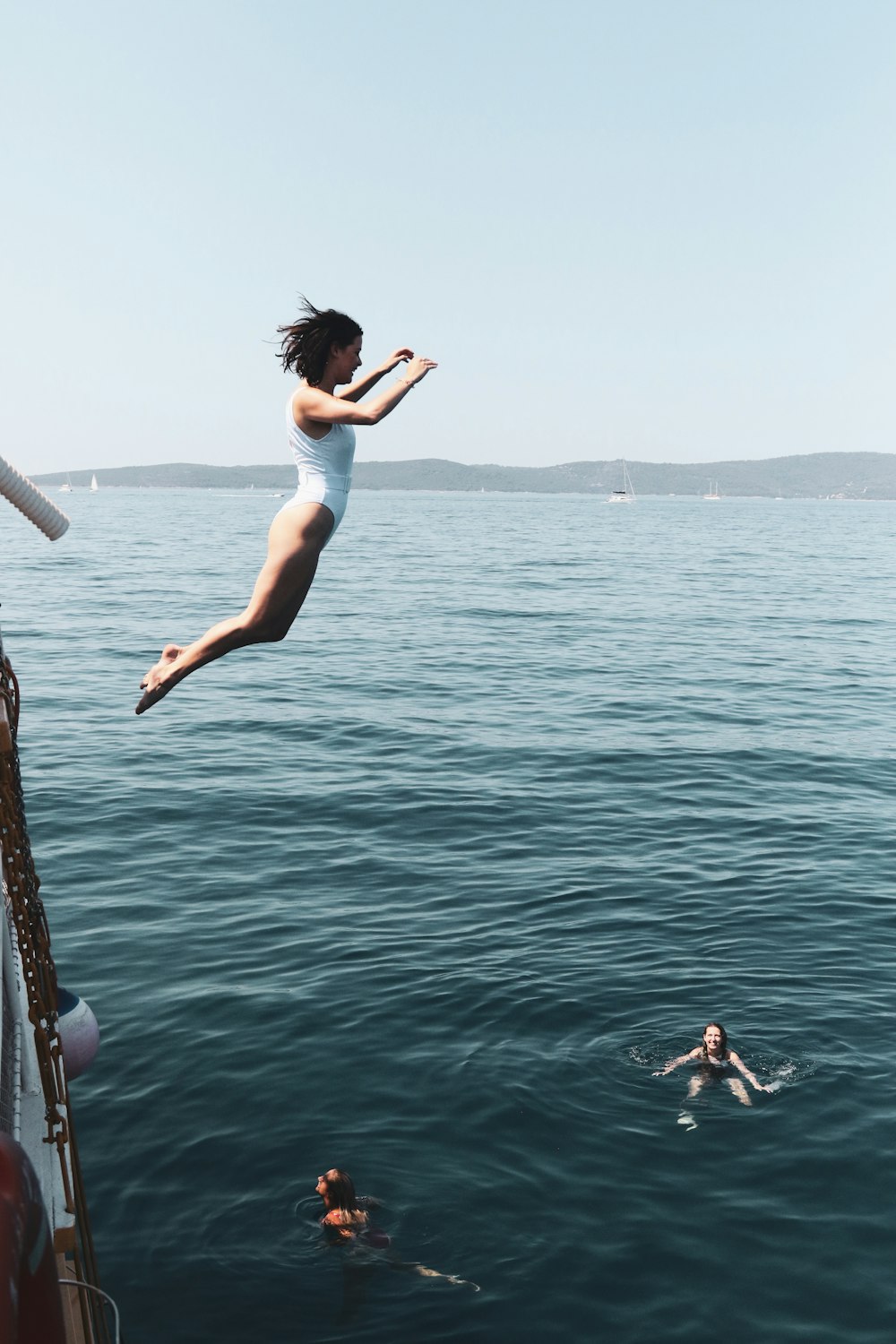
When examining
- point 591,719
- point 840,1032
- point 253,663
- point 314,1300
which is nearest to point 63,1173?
point 314,1300

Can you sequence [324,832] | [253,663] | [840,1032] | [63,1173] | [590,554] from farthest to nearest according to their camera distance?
[590,554] → [253,663] → [324,832] → [840,1032] → [63,1173]

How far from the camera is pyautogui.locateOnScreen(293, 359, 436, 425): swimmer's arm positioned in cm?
706

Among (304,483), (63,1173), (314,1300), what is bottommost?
(314,1300)

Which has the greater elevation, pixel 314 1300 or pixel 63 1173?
pixel 63 1173

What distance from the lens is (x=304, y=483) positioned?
7.69m

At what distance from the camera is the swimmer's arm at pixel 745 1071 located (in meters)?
15.3

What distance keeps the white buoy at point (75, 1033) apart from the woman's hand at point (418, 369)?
6.81 m

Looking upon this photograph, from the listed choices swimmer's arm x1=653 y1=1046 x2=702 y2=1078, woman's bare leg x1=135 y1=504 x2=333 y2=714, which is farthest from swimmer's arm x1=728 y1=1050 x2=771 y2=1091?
woman's bare leg x1=135 y1=504 x2=333 y2=714

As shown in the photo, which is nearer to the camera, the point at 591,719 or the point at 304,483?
the point at 304,483

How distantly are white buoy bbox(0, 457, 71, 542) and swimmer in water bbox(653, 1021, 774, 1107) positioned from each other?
1066 centimetres

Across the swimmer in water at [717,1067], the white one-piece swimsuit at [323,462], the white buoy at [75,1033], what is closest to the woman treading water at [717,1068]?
the swimmer in water at [717,1067]

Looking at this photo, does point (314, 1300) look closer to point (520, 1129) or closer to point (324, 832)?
point (520, 1129)

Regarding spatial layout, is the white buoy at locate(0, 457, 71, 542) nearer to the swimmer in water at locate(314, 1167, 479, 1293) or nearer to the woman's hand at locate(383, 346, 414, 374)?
the woman's hand at locate(383, 346, 414, 374)

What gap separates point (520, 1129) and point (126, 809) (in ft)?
47.8
